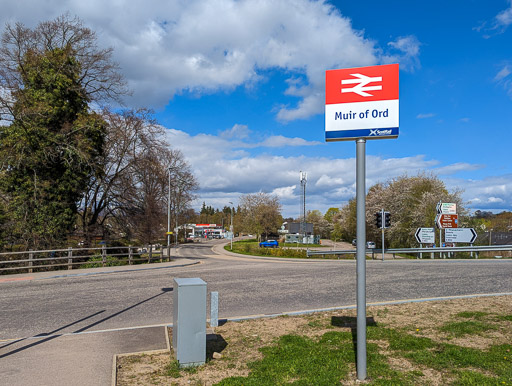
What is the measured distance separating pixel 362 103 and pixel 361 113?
145 millimetres

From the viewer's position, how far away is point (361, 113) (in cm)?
540

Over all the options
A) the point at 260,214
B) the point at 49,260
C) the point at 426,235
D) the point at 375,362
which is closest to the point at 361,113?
the point at 375,362

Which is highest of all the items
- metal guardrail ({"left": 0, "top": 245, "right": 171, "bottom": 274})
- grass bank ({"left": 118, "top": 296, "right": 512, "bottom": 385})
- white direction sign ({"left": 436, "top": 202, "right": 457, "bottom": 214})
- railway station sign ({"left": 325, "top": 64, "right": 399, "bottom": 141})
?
railway station sign ({"left": 325, "top": 64, "right": 399, "bottom": 141})

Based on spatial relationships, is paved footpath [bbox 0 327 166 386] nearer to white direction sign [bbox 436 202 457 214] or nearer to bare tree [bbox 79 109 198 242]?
bare tree [bbox 79 109 198 242]

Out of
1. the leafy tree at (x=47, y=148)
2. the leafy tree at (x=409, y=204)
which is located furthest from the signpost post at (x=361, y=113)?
the leafy tree at (x=409, y=204)

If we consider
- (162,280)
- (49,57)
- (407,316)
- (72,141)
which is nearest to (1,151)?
(72,141)

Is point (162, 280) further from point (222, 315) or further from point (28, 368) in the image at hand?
point (28, 368)

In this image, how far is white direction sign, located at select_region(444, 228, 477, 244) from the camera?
95.7 feet

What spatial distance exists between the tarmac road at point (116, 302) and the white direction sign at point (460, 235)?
13.8 m

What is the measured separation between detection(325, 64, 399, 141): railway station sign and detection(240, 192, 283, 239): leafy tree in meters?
73.6

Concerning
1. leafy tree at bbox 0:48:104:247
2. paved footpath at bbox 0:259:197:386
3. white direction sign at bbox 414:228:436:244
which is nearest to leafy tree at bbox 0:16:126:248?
leafy tree at bbox 0:48:104:247

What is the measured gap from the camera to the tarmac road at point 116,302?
5832 mm

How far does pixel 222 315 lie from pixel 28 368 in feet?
13.9

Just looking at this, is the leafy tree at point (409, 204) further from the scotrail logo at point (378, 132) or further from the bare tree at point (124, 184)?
the scotrail logo at point (378, 132)
